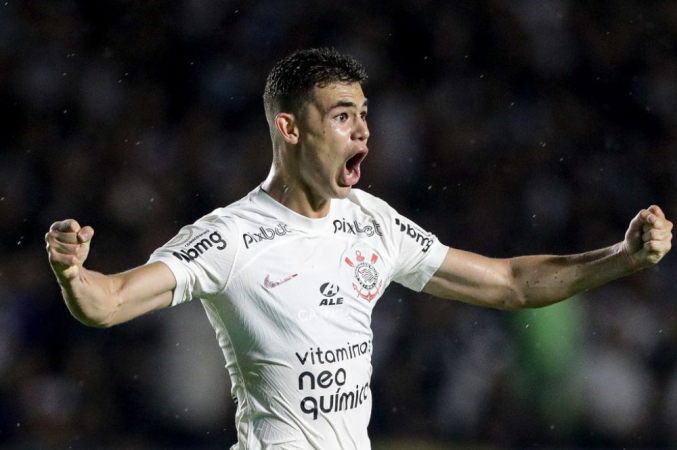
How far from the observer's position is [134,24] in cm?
891

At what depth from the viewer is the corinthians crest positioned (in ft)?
13.6

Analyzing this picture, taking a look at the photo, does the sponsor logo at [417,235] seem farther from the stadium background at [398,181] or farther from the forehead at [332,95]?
the stadium background at [398,181]

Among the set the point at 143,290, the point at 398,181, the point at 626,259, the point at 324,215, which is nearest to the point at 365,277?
the point at 324,215

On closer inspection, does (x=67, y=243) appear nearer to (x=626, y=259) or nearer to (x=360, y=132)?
(x=360, y=132)

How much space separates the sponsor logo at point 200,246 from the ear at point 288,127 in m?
0.56

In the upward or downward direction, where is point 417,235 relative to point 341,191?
downward

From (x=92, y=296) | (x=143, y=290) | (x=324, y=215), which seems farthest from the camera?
(x=324, y=215)

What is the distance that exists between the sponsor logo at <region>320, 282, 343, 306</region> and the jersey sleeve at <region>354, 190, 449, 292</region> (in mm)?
393

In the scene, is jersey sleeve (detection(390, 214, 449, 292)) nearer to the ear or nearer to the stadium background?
the ear

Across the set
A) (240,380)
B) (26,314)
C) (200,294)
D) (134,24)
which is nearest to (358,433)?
(240,380)

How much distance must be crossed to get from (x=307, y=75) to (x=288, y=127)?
0.75ft

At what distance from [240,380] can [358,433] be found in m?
0.49

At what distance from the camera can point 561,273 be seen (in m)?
4.47

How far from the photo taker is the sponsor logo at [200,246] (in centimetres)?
382
